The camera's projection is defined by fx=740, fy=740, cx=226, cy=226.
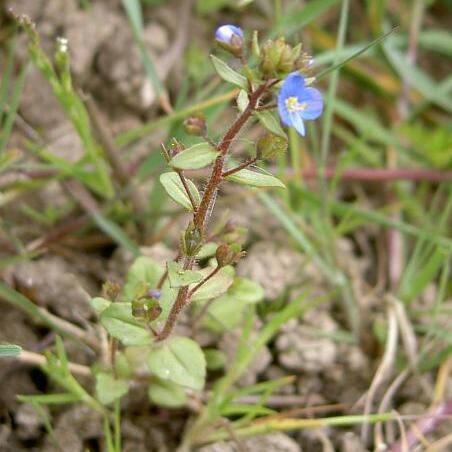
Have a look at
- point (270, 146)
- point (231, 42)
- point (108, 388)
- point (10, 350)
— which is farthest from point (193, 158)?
point (108, 388)

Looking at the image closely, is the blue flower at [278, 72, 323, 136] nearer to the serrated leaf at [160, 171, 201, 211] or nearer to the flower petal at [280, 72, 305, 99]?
the flower petal at [280, 72, 305, 99]

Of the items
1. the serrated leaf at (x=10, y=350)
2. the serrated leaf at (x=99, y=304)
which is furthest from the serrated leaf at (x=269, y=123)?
the serrated leaf at (x=10, y=350)

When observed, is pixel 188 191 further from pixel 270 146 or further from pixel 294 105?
pixel 294 105

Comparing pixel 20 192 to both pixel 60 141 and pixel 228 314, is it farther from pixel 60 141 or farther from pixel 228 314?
pixel 228 314

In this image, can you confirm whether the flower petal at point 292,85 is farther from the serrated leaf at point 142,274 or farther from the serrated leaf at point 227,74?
the serrated leaf at point 142,274

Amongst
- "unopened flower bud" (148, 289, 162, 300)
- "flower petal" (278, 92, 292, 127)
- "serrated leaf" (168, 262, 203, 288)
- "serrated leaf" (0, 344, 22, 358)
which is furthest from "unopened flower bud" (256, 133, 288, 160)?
"serrated leaf" (0, 344, 22, 358)

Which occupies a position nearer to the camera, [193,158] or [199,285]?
[193,158]
